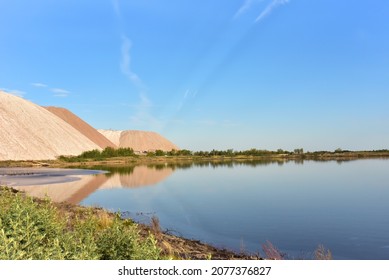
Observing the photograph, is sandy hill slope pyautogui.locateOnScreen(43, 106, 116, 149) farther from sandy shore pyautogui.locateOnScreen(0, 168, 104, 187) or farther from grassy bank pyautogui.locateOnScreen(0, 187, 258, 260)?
grassy bank pyautogui.locateOnScreen(0, 187, 258, 260)

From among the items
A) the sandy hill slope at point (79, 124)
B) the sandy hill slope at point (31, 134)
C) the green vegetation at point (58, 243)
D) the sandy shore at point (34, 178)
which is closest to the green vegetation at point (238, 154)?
the sandy hill slope at point (31, 134)

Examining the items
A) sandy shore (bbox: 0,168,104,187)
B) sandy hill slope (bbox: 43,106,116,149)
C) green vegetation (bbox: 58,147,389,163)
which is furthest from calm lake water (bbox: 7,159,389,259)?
sandy hill slope (bbox: 43,106,116,149)

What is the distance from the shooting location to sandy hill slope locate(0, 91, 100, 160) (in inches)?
3765

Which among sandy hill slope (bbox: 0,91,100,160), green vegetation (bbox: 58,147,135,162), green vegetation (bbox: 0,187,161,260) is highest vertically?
sandy hill slope (bbox: 0,91,100,160)

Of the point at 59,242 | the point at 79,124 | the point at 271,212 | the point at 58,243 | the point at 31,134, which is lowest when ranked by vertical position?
the point at 271,212

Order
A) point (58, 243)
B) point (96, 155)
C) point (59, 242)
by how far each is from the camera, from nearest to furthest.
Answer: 1. point (58, 243)
2. point (59, 242)
3. point (96, 155)

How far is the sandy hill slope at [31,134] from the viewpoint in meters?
95.6

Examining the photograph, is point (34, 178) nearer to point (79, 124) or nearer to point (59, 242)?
point (59, 242)

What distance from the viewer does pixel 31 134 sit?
10869 centimetres

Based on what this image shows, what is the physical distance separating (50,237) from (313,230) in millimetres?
13244

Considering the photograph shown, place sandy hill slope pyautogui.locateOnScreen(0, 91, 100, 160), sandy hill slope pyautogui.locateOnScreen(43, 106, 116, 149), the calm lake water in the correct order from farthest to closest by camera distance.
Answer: sandy hill slope pyautogui.locateOnScreen(43, 106, 116, 149)
sandy hill slope pyautogui.locateOnScreen(0, 91, 100, 160)
the calm lake water

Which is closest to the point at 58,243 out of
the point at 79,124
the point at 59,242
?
the point at 59,242

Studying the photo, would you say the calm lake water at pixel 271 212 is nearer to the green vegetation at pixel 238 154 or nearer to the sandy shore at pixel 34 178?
the sandy shore at pixel 34 178
